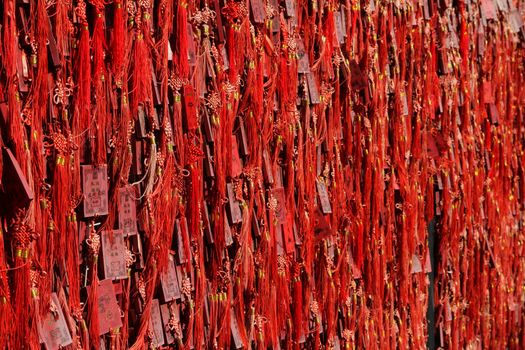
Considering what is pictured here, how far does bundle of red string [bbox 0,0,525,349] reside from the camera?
161 centimetres

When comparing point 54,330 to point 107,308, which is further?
point 107,308

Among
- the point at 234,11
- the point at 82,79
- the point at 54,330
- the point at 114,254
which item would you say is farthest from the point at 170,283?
the point at 234,11

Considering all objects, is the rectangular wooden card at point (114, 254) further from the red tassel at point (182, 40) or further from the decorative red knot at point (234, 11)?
the decorative red knot at point (234, 11)

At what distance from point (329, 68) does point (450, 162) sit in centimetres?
73

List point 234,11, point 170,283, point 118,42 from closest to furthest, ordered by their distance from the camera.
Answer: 1. point 118,42
2. point 170,283
3. point 234,11

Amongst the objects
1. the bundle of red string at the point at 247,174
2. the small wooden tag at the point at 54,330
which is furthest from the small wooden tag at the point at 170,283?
the small wooden tag at the point at 54,330

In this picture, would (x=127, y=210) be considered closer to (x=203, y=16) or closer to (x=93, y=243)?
(x=93, y=243)

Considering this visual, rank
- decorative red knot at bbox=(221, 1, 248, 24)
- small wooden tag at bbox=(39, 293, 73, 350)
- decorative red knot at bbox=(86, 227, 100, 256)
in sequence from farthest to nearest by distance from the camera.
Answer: decorative red knot at bbox=(221, 1, 248, 24) → decorative red knot at bbox=(86, 227, 100, 256) → small wooden tag at bbox=(39, 293, 73, 350)

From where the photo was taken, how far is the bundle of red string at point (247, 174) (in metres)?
1.61

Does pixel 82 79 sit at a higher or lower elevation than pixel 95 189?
higher

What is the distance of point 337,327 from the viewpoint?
8.05 ft

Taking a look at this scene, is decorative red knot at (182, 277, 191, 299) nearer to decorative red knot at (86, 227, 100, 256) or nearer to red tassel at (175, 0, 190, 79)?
decorative red knot at (86, 227, 100, 256)

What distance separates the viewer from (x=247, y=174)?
81.5 inches

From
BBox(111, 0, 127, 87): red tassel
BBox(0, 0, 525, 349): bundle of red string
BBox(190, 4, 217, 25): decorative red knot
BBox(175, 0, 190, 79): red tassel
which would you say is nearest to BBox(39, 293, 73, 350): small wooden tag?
BBox(0, 0, 525, 349): bundle of red string
